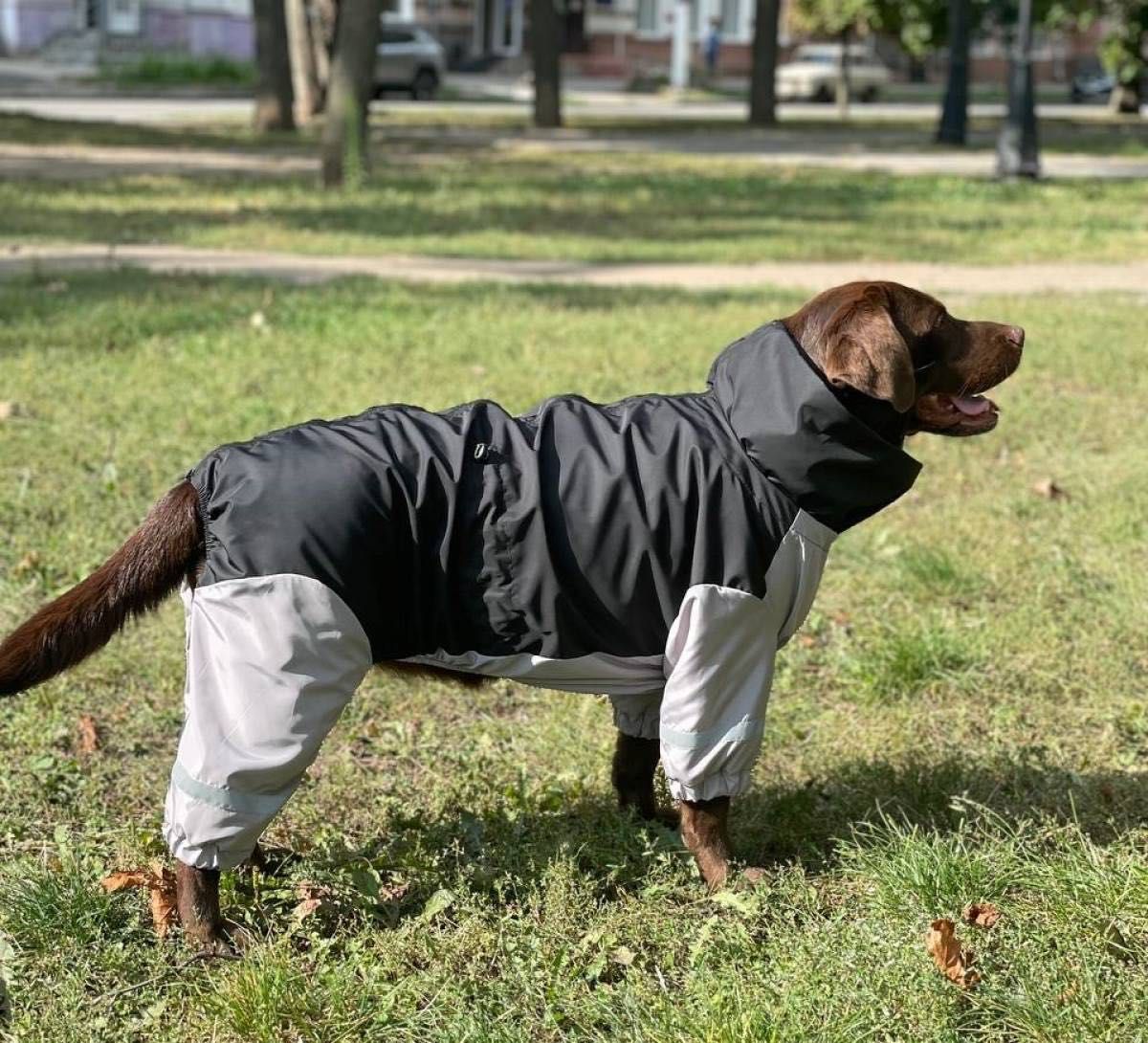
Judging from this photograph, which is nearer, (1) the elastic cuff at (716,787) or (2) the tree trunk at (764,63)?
(1) the elastic cuff at (716,787)

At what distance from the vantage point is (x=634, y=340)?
8977mm

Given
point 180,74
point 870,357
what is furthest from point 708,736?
point 180,74

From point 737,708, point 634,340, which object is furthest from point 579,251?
point 737,708

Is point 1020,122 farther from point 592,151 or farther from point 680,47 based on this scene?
point 680,47

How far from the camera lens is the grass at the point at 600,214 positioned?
13266 millimetres

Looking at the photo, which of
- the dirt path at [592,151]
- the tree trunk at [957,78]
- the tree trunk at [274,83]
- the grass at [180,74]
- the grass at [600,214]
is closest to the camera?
the grass at [600,214]

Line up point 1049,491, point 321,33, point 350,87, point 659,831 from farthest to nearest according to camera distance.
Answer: point 321,33
point 350,87
point 1049,491
point 659,831

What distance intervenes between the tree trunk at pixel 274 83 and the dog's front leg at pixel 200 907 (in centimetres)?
2460

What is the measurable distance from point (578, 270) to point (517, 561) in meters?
9.16

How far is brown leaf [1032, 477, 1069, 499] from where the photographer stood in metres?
6.50

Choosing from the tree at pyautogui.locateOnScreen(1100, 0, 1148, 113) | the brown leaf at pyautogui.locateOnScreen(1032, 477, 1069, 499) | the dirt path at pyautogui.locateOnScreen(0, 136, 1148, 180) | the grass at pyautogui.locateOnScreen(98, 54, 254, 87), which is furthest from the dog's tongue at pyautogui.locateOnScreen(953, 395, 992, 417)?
the grass at pyautogui.locateOnScreen(98, 54, 254, 87)

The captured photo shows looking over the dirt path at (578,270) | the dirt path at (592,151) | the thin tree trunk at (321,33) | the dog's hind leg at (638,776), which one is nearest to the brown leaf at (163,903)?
the dog's hind leg at (638,776)

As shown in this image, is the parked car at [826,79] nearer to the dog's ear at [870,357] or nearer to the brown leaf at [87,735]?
the brown leaf at [87,735]

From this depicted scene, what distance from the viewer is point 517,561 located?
322 centimetres
